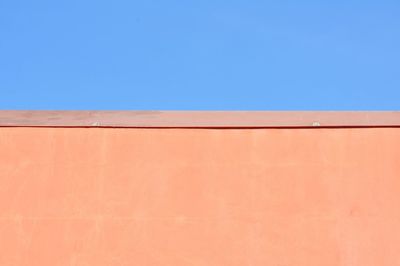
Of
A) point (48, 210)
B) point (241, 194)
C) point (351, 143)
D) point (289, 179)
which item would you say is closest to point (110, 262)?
point (48, 210)

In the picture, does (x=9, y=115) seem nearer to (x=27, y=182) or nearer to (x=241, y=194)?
(x=27, y=182)

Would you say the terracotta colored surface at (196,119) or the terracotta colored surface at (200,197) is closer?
the terracotta colored surface at (200,197)

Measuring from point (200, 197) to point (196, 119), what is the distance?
0.65 meters

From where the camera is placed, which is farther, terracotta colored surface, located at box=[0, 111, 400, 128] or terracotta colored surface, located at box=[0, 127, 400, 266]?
terracotta colored surface, located at box=[0, 111, 400, 128]

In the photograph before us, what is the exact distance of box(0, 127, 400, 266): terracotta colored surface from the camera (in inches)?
234

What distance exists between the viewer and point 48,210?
6.02 meters

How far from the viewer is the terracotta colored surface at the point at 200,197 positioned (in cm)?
595

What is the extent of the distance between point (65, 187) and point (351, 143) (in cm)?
237

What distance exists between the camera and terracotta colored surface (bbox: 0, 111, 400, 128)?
6.14 meters

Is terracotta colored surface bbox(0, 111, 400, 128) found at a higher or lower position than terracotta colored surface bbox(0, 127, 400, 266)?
higher

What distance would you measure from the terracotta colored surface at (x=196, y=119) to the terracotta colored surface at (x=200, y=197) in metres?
0.06

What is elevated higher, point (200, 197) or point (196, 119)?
point (196, 119)

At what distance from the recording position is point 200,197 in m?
6.02

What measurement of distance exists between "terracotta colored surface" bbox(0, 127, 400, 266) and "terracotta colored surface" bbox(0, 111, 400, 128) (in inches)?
2.5
